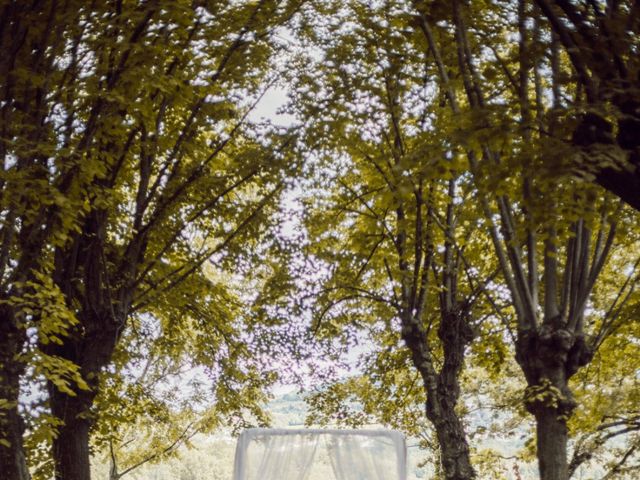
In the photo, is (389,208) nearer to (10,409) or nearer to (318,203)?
(318,203)

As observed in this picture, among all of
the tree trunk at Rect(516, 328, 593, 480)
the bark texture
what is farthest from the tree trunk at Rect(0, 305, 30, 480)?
the tree trunk at Rect(516, 328, 593, 480)

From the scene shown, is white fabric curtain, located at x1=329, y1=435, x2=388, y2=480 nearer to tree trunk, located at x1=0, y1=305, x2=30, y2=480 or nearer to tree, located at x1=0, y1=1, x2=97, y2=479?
tree, located at x1=0, y1=1, x2=97, y2=479

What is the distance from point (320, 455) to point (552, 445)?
292 centimetres

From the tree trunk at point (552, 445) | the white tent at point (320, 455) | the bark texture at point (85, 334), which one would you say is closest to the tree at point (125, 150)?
the bark texture at point (85, 334)

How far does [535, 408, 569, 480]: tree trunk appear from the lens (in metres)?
7.33

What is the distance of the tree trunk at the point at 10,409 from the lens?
239 inches

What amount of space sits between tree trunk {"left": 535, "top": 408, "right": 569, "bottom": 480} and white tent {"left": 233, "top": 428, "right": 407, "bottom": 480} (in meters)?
1.95

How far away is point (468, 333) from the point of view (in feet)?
34.9

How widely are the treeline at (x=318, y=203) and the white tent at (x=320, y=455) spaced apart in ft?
3.11

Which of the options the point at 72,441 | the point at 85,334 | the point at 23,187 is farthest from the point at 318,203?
the point at 23,187

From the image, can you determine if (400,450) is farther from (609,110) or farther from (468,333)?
(609,110)

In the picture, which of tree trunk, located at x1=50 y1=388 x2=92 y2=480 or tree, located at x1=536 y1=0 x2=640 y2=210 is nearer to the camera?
tree, located at x1=536 y1=0 x2=640 y2=210

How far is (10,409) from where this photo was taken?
620cm

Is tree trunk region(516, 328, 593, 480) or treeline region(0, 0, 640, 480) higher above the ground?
treeline region(0, 0, 640, 480)
